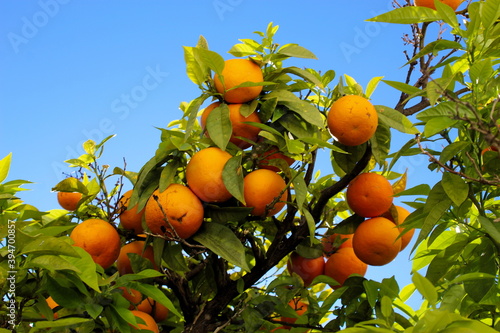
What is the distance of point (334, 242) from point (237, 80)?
0.61m

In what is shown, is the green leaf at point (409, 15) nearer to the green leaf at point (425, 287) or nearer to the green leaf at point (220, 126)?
the green leaf at point (220, 126)

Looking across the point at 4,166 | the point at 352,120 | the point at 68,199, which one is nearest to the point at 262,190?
the point at 352,120

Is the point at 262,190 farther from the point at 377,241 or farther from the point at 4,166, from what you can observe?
the point at 4,166

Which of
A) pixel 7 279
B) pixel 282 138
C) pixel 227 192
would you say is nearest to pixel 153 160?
pixel 227 192

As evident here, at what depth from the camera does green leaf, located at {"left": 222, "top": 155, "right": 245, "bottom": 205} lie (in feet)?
4.24

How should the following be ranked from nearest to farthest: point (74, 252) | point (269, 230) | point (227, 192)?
point (74, 252), point (227, 192), point (269, 230)

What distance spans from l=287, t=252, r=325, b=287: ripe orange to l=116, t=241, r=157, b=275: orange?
0.44 m

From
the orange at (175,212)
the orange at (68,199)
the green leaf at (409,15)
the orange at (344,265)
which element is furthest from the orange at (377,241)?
the orange at (68,199)

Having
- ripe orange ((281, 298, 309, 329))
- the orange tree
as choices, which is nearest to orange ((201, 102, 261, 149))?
the orange tree

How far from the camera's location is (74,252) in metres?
1.13

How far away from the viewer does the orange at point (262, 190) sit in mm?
1359

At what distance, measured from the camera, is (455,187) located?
3.83 feet

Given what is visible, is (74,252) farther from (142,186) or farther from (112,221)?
(112,221)

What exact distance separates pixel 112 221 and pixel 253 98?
1.83 feet
